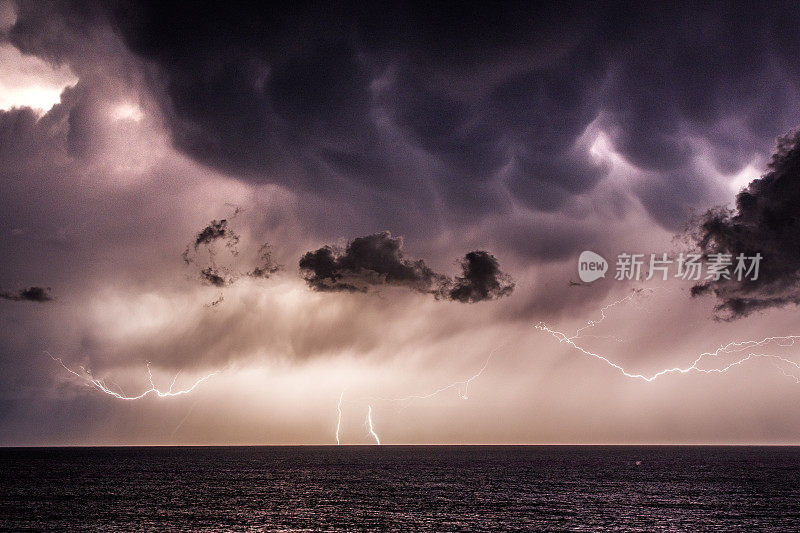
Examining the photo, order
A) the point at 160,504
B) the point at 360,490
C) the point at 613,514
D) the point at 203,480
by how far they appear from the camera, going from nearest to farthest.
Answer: the point at 613,514
the point at 160,504
the point at 360,490
the point at 203,480

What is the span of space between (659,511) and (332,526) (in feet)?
144

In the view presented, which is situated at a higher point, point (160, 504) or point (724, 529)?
point (724, 529)

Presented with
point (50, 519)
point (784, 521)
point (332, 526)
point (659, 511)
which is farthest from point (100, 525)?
point (784, 521)

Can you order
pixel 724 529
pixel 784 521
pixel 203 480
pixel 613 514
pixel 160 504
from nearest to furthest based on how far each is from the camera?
pixel 724 529, pixel 784 521, pixel 613 514, pixel 160 504, pixel 203 480

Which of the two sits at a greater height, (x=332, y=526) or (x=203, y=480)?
(x=332, y=526)

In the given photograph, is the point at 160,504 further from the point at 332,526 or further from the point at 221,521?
the point at 332,526

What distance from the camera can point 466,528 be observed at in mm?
71812

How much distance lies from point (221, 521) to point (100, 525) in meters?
13.7

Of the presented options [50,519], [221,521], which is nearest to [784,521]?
[221,521]

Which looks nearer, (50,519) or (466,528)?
(466,528)

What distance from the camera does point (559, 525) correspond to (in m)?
72.7

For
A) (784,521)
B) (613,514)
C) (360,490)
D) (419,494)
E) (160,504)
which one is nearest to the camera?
(784,521)

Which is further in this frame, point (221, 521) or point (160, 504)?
point (160, 504)

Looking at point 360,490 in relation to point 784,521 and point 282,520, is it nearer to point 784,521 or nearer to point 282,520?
point 282,520
